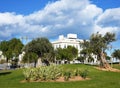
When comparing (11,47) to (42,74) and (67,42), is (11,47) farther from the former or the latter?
(42,74)

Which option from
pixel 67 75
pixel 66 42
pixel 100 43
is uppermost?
pixel 66 42

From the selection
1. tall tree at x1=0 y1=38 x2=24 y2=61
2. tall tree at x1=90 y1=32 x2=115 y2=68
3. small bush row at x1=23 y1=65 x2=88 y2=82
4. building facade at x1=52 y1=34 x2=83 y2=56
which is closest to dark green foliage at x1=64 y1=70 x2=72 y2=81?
small bush row at x1=23 y1=65 x2=88 y2=82

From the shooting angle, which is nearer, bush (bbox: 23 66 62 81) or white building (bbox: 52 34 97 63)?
bush (bbox: 23 66 62 81)

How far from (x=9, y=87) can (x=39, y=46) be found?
42.6 m

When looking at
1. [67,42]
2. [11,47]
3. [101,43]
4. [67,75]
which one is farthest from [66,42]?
[67,75]

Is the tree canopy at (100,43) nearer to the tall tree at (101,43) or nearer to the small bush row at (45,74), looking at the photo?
the tall tree at (101,43)

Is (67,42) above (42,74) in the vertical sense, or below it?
above

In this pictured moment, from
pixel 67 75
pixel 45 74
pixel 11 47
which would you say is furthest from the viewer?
pixel 11 47

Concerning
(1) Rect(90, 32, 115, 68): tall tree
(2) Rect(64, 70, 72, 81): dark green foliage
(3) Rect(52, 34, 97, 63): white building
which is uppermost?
(3) Rect(52, 34, 97, 63): white building

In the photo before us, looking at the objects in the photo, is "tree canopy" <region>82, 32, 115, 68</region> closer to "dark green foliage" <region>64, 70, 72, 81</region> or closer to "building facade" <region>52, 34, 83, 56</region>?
"dark green foliage" <region>64, 70, 72, 81</region>

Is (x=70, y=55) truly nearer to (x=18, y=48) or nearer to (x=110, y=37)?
(x=18, y=48)

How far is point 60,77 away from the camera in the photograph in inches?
1141

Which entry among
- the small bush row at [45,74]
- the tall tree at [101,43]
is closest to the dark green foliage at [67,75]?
the small bush row at [45,74]

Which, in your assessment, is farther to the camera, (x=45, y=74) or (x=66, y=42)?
(x=66, y=42)
